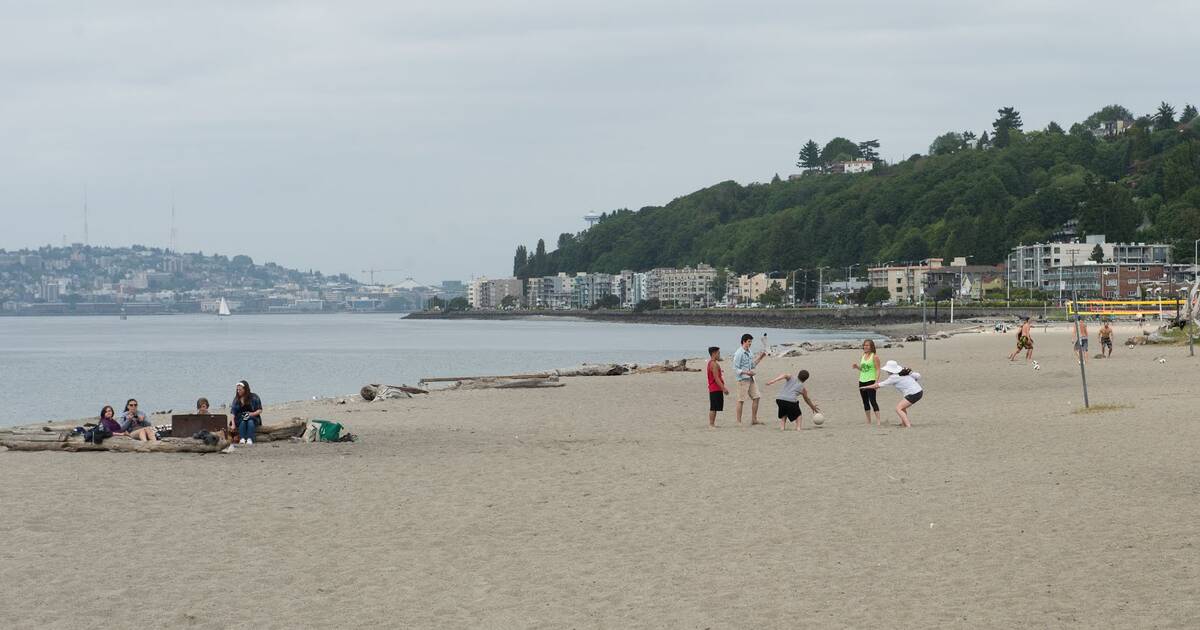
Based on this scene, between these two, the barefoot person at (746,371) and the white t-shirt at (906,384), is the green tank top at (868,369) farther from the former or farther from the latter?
the barefoot person at (746,371)

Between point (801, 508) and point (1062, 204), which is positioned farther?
point (1062, 204)

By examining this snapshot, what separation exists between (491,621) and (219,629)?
1.55 m

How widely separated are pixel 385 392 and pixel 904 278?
15638cm

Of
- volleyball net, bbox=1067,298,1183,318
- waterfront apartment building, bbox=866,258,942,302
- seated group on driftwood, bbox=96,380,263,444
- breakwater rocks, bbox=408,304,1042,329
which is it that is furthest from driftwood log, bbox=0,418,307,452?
waterfront apartment building, bbox=866,258,942,302

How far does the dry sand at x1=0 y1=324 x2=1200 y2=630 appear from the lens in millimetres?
7801

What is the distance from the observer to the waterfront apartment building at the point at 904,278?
566 feet

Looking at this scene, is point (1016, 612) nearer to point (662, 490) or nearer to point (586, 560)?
point (586, 560)

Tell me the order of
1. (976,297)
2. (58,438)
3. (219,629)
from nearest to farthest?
(219,629), (58,438), (976,297)

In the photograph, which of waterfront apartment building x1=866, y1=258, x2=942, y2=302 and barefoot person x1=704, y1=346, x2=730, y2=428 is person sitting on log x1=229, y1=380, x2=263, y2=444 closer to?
barefoot person x1=704, y1=346, x2=730, y2=428

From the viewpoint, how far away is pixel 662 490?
12641 millimetres

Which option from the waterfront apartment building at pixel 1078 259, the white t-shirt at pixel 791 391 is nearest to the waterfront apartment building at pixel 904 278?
the waterfront apartment building at pixel 1078 259

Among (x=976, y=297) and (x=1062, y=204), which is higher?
(x=1062, y=204)

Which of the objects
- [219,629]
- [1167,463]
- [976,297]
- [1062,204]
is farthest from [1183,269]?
[219,629]

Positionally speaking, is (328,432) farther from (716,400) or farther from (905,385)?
(905,385)
